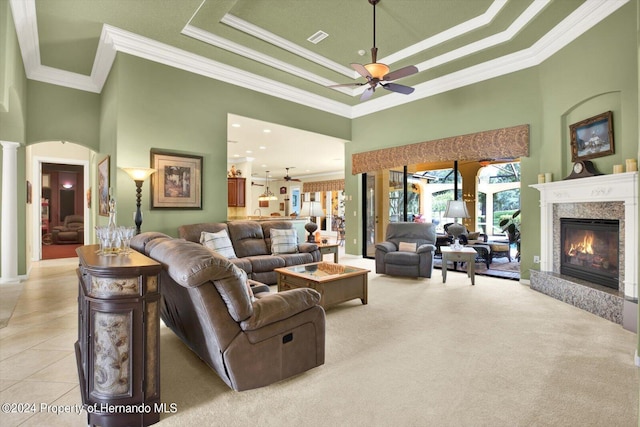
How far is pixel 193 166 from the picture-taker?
512 centimetres

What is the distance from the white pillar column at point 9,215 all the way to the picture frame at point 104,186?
1181mm

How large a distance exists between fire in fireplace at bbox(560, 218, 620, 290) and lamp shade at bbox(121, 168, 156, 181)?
18.6 feet

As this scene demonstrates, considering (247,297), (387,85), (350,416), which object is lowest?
(350,416)

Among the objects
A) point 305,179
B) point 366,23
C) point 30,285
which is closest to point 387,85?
point 366,23

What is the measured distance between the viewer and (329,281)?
367 cm

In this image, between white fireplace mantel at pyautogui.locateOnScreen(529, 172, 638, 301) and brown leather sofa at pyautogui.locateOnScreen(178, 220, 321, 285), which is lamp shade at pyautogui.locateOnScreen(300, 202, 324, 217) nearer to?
brown leather sofa at pyautogui.locateOnScreen(178, 220, 321, 285)

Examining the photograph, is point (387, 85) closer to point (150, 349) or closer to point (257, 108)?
point (257, 108)

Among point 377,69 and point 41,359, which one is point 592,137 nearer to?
point 377,69

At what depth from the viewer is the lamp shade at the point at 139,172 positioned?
4254 millimetres

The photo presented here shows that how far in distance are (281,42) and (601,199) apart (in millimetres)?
4672

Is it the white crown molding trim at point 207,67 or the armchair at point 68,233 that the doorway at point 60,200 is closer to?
the armchair at point 68,233

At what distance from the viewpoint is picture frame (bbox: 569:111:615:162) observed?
3.79m

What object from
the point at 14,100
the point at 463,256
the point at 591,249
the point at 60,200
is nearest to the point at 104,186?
the point at 14,100

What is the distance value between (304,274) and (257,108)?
3.54m
